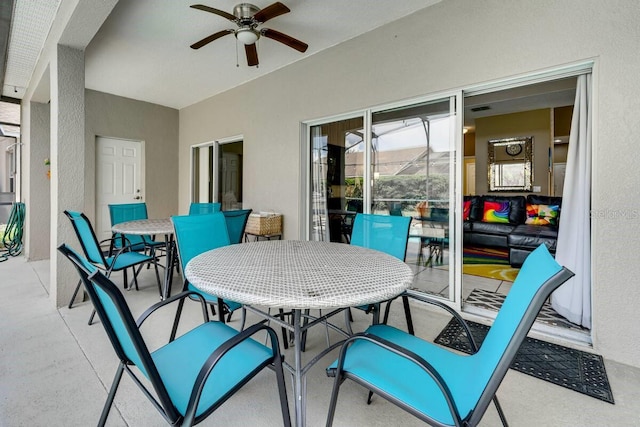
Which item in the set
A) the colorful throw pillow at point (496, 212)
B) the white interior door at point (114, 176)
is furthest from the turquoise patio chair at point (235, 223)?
the colorful throw pillow at point (496, 212)

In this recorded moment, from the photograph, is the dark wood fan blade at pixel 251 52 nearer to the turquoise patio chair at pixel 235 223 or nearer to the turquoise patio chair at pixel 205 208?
the turquoise patio chair at pixel 235 223

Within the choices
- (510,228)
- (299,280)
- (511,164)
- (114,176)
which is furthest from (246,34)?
(511,164)

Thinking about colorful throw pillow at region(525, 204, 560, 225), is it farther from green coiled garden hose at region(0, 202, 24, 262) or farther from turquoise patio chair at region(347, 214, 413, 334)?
green coiled garden hose at region(0, 202, 24, 262)

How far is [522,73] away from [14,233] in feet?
25.3

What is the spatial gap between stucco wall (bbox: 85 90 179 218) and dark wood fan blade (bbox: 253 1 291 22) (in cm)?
414

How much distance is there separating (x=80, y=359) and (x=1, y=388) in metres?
0.36

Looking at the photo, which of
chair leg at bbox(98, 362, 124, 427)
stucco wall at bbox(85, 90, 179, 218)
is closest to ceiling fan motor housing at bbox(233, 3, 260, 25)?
chair leg at bbox(98, 362, 124, 427)

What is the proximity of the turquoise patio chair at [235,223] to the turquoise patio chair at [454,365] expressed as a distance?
163 cm

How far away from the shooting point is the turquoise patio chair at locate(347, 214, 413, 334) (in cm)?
206

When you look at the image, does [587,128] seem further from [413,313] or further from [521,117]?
[521,117]

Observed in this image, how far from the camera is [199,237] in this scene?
6.89ft

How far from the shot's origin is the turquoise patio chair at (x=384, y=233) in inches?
81.3

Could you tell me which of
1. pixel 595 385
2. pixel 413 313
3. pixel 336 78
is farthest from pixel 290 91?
pixel 595 385

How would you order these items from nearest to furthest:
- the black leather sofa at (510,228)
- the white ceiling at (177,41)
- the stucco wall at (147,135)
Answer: the white ceiling at (177,41)
the black leather sofa at (510,228)
the stucco wall at (147,135)
